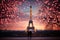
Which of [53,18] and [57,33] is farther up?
[53,18]

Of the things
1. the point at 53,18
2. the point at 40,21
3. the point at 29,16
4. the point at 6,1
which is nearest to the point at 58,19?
the point at 53,18

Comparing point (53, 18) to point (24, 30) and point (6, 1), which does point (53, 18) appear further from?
point (6, 1)

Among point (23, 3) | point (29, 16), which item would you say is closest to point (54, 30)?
point (29, 16)

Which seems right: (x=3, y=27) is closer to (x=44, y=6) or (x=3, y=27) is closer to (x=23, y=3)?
(x=23, y=3)

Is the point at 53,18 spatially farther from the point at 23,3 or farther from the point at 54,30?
the point at 23,3

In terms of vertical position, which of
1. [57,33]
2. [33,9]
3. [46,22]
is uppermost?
[33,9]

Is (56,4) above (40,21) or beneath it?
above

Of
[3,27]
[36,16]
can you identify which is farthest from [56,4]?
[3,27]

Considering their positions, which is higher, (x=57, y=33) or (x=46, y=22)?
(x=46, y=22)
